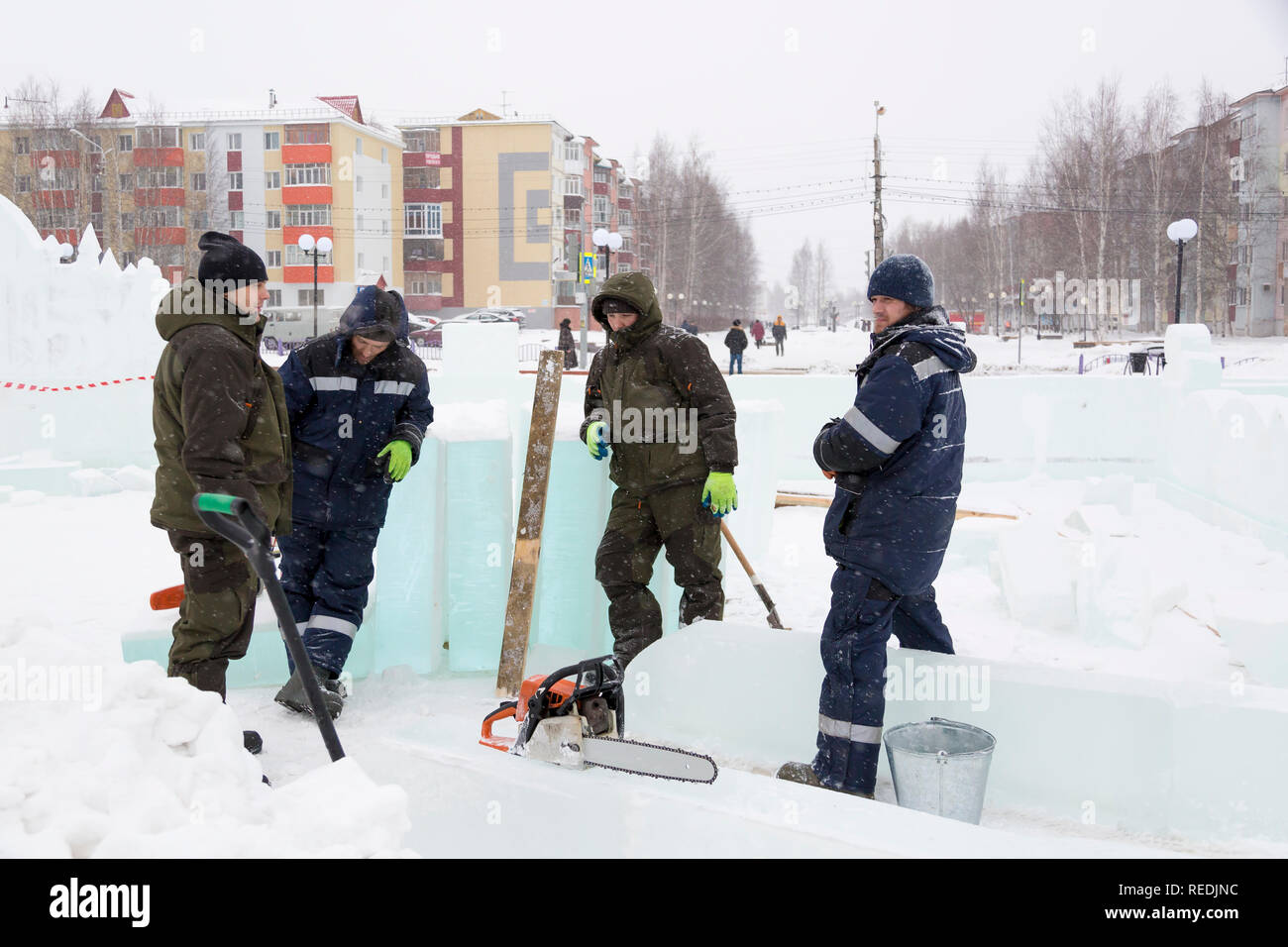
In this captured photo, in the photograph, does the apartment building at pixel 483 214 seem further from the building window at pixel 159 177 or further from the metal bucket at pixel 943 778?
the metal bucket at pixel 943 778

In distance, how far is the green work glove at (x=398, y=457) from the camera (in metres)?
3.93

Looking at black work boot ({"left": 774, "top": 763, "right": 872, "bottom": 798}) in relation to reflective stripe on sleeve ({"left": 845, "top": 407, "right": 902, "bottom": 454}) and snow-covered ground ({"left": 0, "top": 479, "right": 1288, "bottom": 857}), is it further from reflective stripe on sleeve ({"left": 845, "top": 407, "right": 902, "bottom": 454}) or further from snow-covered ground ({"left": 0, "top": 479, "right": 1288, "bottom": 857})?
reflective stripe on sleeve ({"left": 845, "top": 407, "right": 902, "bottom": 454})

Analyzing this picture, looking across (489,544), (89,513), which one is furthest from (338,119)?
(489,544)

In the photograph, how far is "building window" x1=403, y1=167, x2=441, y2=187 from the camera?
194 feet

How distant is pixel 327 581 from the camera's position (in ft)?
13.1

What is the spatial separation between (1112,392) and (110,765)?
10.4m

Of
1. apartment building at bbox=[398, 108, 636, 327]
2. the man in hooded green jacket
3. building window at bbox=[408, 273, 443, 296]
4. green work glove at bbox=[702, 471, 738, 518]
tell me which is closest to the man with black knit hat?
the man in hooded green jacket

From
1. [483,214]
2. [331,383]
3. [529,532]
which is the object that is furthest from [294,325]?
[331,383]

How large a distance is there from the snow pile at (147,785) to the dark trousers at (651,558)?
212 cm

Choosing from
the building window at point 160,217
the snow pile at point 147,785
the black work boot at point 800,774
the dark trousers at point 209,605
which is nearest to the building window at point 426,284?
the building window at point 160,217

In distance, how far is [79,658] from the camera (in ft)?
7.40

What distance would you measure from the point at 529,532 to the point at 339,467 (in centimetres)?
87
